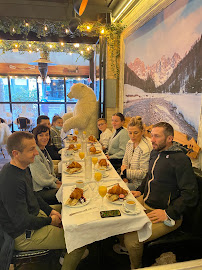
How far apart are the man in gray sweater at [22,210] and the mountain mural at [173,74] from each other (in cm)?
171

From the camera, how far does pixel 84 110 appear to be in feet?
15.1

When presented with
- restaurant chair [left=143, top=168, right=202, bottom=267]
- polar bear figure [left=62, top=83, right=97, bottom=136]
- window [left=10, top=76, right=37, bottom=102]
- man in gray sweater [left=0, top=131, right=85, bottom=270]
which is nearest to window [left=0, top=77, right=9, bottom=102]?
window [left=10, top=76, right=37, bottom=102]

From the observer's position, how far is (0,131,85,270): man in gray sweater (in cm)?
140

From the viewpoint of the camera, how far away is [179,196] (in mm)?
1780

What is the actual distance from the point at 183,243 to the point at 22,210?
51.6 inches

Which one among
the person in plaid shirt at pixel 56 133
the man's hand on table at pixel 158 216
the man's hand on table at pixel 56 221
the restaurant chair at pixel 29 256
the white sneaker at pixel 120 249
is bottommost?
the white sneaker at pixel 120 249

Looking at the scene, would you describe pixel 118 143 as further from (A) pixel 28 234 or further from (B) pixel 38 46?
(B) pixel 38 46

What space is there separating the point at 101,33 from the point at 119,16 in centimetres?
52

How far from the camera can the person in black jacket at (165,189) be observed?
1.65 metres

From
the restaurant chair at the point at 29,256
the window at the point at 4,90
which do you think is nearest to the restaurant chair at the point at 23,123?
the window at the point at 4,90

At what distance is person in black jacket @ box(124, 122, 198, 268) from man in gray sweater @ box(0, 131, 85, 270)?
0.60 meters

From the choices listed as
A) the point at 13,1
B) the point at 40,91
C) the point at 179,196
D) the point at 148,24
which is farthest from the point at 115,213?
the point at 40,91

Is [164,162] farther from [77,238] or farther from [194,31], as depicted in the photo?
[194,31]

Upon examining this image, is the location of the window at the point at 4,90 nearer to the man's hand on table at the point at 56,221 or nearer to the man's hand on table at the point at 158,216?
the man's hand on table at the point at 56,221
